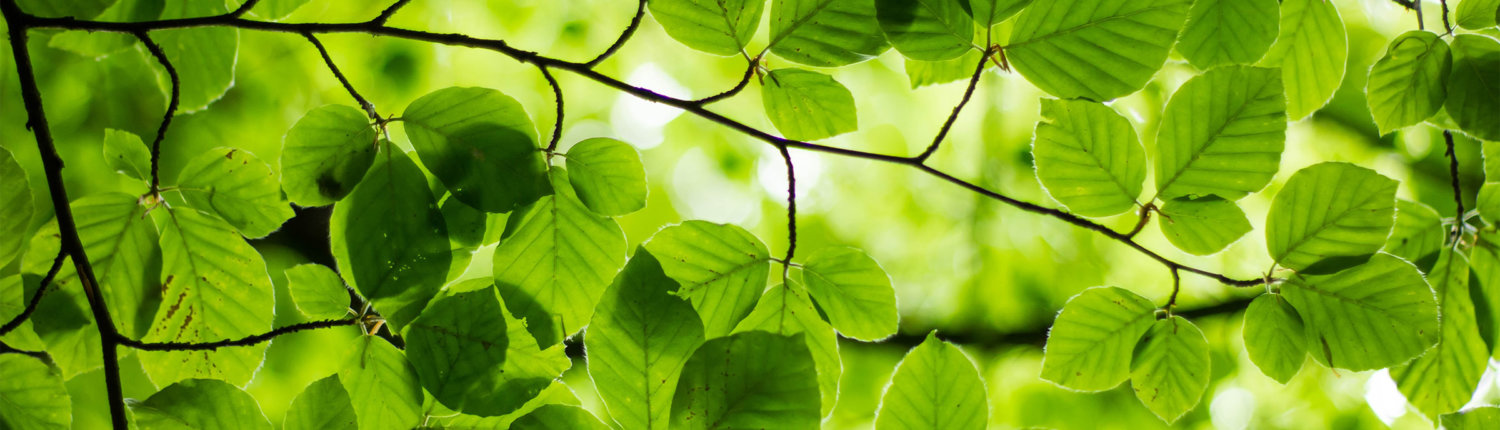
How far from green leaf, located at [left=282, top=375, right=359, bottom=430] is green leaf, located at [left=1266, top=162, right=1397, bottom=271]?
0.80 m

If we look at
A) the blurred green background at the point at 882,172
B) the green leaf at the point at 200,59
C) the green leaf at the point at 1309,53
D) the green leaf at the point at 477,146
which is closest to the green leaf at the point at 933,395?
the green leaf at the point at 477,146

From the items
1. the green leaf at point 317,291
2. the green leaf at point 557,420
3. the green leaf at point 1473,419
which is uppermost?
the green leaf at point 317,291

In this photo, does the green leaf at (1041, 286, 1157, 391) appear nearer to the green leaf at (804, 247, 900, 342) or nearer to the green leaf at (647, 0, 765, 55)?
the green leaf at (804, 247, 900, 342)

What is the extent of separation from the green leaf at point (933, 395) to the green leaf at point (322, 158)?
0.45 m

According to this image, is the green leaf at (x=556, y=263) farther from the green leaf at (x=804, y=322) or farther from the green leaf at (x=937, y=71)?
the green leaf at (x=937, y=71)

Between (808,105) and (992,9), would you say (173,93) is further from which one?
(992,9)

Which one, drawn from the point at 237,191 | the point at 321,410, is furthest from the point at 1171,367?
the point at 237,191

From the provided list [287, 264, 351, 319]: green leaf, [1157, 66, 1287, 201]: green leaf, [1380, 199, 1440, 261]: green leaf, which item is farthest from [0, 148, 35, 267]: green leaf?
[1380, 199, 1440, 261]: green leaf

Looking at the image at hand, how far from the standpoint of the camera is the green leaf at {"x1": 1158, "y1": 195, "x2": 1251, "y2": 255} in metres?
0.62

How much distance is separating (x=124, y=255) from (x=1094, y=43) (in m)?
0.86

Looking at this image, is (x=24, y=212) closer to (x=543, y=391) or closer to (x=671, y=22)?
(x=543, y=391)

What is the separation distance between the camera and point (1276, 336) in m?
0.67

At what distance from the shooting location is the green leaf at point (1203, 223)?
62 centimetres

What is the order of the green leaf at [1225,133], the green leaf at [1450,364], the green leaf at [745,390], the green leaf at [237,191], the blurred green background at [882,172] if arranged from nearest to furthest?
the green leaf at [745,390] → the green leaf at [1225,133] → the green leaf at [237,191] → the green leaf at [1450,364] → the blurred green background at [882,172]
